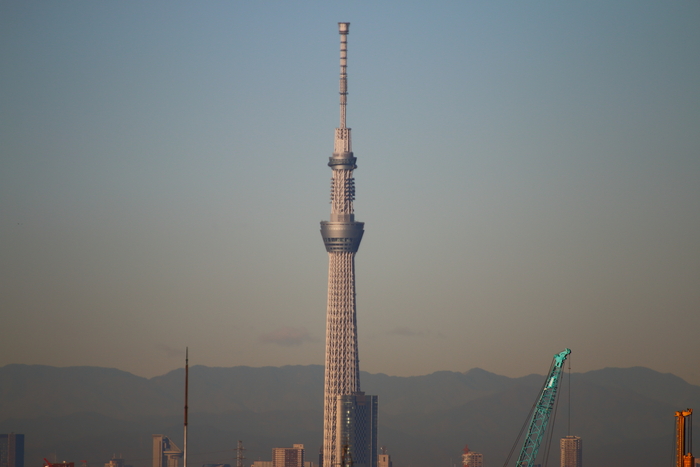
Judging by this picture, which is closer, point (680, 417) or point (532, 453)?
point (680, 417)

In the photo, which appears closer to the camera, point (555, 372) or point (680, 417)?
point (680, 417)

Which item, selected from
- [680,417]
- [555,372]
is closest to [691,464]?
[680,417]

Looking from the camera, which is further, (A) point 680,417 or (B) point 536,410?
(B) point 536,410

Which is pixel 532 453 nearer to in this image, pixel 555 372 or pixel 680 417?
pixel 555 372

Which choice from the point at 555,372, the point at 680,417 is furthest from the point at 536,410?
the point at 680,417

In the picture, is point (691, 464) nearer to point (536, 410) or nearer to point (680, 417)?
point (680, 417)

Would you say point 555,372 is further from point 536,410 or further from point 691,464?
point 691,464

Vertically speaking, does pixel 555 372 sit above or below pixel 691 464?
above

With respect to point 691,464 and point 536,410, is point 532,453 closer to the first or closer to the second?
point 536,410
